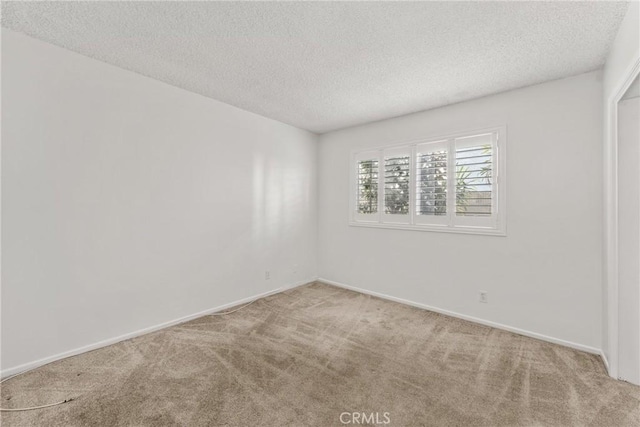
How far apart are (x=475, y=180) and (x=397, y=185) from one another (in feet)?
3.26

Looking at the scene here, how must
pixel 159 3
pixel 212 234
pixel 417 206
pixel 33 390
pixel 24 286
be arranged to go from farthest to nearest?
pixel 417 206 < pixel 212 234 < pixel 24 286 < pixel 33 390 < pixel 159 3

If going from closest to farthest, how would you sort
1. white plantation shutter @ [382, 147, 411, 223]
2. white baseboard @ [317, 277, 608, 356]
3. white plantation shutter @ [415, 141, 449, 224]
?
1. white baseboard @ [317, 277, 608, 356]
2. white plantation shutter @ [415, 141, 449, 224]
3. white plantation shutter @ [382, 147, 411, 223]

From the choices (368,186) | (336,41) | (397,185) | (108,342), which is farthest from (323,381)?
(368,186)

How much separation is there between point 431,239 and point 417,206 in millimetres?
459

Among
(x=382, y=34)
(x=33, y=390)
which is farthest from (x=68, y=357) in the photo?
(x=382, y=34)

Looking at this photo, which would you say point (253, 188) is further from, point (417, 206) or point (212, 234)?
point (417, 206)

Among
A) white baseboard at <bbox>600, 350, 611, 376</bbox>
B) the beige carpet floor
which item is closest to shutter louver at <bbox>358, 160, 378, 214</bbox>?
the beige carpet floor

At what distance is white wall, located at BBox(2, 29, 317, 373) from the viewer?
6.81 feet

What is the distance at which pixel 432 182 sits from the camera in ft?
11.4

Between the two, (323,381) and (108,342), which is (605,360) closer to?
(323,381)

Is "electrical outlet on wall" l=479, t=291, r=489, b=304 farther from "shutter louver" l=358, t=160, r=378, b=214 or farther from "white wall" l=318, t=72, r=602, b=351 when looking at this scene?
"shutter louver" l=358, t=160, r=378, b=214

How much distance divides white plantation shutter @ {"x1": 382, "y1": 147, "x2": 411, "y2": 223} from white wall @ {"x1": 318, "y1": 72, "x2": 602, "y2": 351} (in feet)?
0.82

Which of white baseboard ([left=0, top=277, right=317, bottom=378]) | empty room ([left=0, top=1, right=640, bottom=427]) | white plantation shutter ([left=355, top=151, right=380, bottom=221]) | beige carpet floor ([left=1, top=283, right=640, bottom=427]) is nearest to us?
beige carpet floor ([left=1, top=283, right=640, bottom=427])

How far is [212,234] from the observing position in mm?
3295
